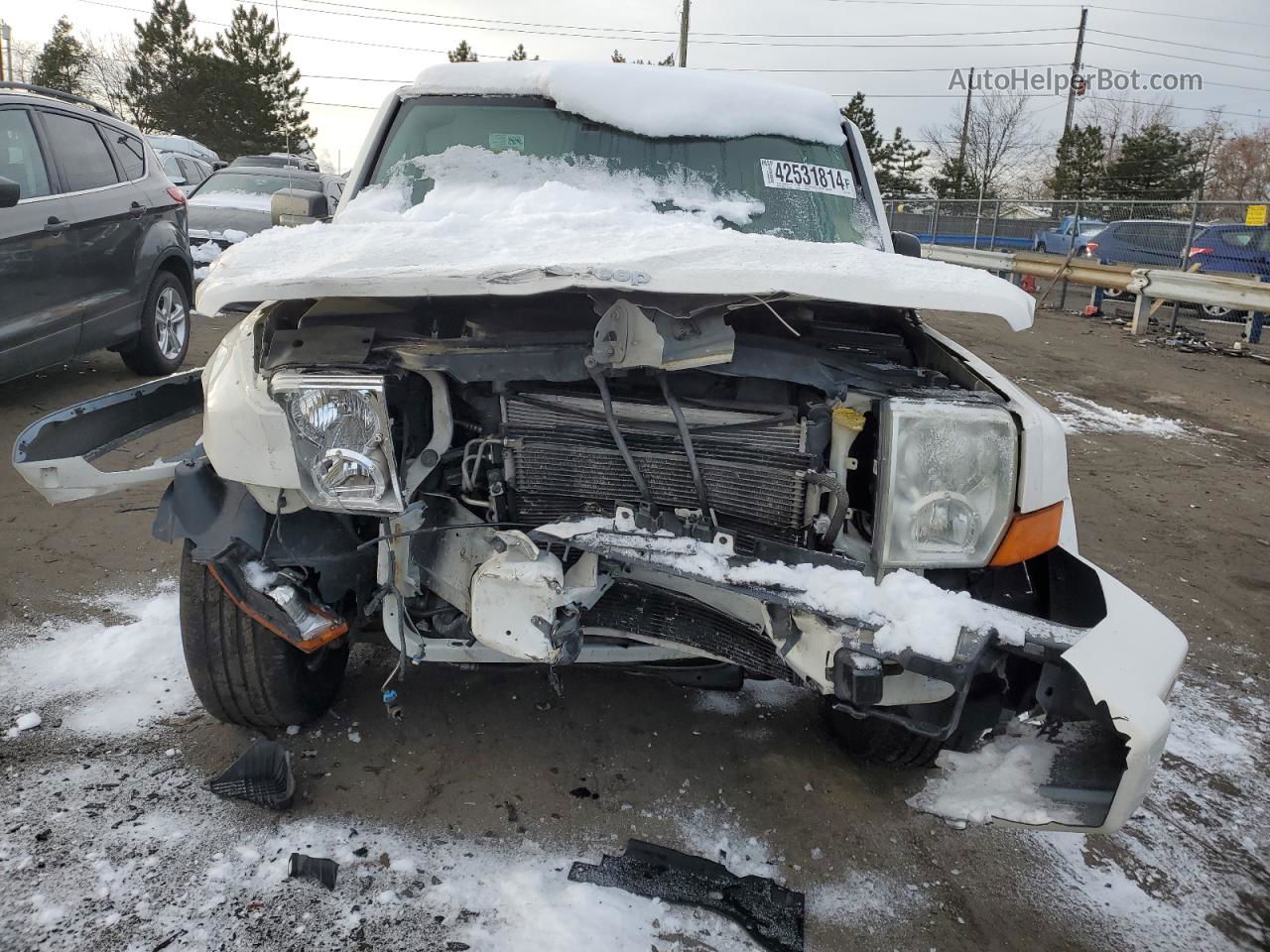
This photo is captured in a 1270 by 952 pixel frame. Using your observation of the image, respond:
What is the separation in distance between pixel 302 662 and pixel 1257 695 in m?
3.23

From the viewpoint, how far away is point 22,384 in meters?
5.98

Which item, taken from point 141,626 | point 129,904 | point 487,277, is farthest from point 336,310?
point 141,626

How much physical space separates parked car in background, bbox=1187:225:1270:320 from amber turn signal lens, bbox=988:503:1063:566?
1254cm

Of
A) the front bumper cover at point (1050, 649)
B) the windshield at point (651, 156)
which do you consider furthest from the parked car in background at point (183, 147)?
the front bumper cover at point (1050, 649)

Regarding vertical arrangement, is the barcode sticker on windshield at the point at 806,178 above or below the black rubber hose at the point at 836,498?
above

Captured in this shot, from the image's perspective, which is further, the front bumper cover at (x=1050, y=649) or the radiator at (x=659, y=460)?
the radiator at (x=659, y=460)

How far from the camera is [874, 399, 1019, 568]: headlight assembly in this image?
1.92 m

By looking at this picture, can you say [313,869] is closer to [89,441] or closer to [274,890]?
[274,890]

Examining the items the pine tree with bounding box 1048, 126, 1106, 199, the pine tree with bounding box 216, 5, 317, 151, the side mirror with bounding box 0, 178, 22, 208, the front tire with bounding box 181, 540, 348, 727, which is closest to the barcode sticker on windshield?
the front tire with bounding box 181, 540, 348, 727

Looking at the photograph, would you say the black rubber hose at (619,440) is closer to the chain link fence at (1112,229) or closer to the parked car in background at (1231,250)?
the chain link fence at (1112,229)

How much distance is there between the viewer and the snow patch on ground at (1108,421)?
22.9ft

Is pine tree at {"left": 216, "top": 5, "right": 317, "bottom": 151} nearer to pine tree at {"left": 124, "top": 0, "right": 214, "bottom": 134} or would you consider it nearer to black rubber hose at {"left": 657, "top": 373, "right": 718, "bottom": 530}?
pine tree at {"left": 124, "top": 0, "right": 214, "bottom": 134}

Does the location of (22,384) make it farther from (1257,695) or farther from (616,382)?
(1257,695)

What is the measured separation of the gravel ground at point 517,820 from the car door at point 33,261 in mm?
1932
